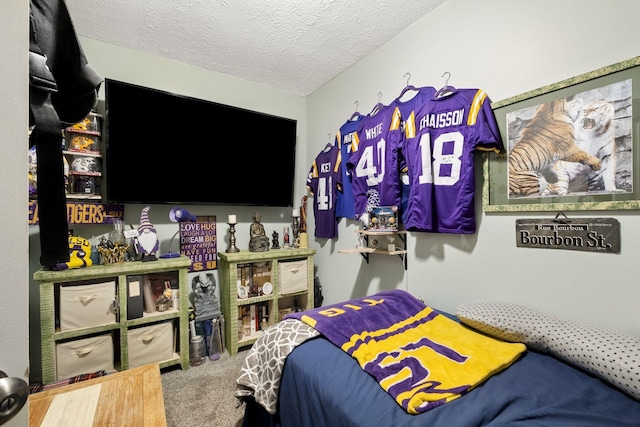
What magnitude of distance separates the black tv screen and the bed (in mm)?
1510

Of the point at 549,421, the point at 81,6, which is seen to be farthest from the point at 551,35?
the point at 81,6

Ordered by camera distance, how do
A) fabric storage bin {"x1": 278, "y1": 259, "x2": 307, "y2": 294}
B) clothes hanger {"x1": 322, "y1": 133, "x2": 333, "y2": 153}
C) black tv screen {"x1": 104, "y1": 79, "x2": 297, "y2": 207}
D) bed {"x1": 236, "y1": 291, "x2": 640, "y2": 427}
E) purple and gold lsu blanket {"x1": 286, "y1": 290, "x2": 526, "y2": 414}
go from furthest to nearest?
clothes hanger {"x1": 322, "y1": 133, "x2": 333, "y2": 153} → fabric storage bin {"x1": 278, "y1": 259, "x2": 307, "y2": 294} → black tv screen {"x1": 104, "y1": 79, "x2": 297, "y2": 207} → purple and gold lsu blanket {"x1": 286, "y1": 290, "x2": 526, "y2": 414} → bed {"x1": 236, "y1": 291, "x2": 640, "y2": 427}

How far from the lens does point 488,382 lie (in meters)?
1.02

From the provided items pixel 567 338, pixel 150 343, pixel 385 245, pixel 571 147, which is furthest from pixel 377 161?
pixel 150 343

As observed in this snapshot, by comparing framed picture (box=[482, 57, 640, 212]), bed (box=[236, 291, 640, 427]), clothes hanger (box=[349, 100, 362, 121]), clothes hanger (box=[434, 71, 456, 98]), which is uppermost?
clothes hanger (box=[349, 100, 362, 121])

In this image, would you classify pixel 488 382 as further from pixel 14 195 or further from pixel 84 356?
pixel 84 356

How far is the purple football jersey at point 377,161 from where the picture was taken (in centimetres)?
197

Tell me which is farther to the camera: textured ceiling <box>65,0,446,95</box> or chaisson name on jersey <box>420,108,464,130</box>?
textured ceiling <box>65,0,446,95</box>

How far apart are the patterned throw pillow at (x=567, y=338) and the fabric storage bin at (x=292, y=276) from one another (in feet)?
4.99

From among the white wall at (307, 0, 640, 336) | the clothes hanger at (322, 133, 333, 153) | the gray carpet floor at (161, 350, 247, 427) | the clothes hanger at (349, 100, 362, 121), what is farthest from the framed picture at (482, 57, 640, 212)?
the gray carpet floor at (161, 350, 247, 427)

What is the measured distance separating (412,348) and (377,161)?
1.30 meters

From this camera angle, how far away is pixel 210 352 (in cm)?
236

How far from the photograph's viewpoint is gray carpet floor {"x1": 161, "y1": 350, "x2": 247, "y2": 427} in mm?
1629

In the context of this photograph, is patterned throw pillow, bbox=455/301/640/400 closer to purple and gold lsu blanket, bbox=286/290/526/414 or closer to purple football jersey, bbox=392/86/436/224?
purple and gold lsu blanket, bbox=286/290/526/414
